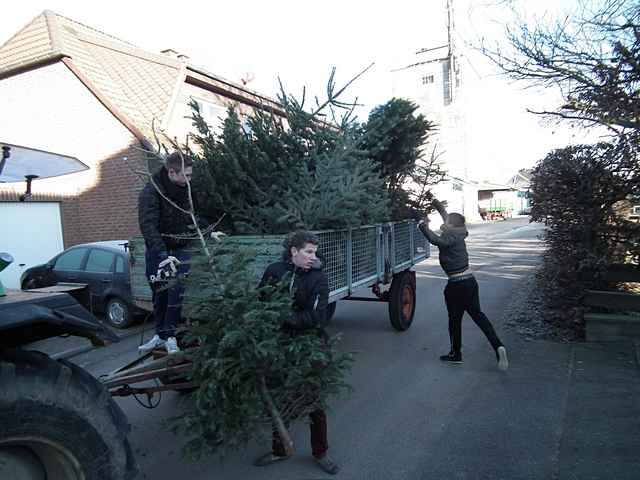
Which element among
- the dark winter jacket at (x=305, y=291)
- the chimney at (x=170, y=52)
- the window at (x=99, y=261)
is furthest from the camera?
the chimney at (x=170, y=52)

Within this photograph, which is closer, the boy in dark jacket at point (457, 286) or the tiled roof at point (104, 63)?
the boy in dark jacket at point (457, 286)

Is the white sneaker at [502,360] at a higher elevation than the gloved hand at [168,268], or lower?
lower

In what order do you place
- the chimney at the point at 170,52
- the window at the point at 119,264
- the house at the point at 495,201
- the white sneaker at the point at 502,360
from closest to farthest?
the white sneaker at the point at 502,360, the window at the point at 119,264, the chimney at the point at 170,52, the house at the point at 495,201

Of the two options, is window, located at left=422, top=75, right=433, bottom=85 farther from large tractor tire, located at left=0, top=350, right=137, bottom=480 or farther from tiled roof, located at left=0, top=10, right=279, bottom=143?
large tractor tire, located at left=0, top=350, right=137, bottom=480

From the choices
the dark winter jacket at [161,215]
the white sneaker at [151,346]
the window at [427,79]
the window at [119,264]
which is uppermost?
the window at [427,79]

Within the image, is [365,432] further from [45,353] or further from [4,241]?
[4,241]

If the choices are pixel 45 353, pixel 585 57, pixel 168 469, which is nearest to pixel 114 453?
pixel 45 353

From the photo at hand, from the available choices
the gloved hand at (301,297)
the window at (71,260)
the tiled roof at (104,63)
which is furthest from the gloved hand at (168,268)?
the tiled roof at (104,63)

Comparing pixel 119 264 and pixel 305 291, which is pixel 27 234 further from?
pixel 305 291

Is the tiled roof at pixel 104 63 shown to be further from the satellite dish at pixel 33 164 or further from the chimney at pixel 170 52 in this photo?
the satellite dish at pixel 33 164

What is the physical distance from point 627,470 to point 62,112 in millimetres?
14419

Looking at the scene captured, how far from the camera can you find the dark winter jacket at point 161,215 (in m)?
3.49

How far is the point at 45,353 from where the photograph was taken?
217 cm

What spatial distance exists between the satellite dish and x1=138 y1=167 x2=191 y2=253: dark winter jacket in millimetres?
612
